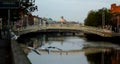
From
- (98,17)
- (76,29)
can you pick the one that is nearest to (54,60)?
(76,29)

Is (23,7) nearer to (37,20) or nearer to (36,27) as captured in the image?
(36,27)

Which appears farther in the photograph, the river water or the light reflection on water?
the river water

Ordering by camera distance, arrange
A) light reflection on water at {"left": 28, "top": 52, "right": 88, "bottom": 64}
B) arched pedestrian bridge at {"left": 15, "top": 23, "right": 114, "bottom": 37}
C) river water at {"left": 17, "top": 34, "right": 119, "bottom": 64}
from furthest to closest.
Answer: arched pedestrian bridge at {"left": 15, "top": 23, "right": 114, "bottom": 37} < river water at {"left": 17, "top": 34, "right": 119, "bottom": 64} < light reflection on water at {"left": 28, "top": 52, "right": 88, "bottom": 64}

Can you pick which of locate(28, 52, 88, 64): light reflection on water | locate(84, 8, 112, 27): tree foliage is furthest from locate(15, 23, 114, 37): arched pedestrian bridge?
locate(28, 52, 88, 64): light reflection on water

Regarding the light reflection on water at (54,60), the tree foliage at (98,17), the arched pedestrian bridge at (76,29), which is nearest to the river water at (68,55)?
the light reflection on water at (54,60)

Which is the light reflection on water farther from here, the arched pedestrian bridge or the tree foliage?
the tree foliage

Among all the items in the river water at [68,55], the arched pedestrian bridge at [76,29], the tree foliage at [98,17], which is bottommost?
the river water at [68,55]

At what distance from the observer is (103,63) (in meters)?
31.9

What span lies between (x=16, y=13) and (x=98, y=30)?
3830cm

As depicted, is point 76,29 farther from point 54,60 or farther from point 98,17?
point 54,60

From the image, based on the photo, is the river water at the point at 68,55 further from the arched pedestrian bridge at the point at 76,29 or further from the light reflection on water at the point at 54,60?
the arched pedestrian bridge at the point at 76,29

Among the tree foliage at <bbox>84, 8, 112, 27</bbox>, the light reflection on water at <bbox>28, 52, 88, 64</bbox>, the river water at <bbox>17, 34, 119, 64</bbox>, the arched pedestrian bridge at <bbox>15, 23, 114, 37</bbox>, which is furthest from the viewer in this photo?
the tree foliage at <bbox>84, 8, 112, 27</bbox>

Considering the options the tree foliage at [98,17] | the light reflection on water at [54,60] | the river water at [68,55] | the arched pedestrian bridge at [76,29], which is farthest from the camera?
the tree foliage at [98,17]

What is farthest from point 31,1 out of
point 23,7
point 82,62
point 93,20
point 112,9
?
point 112,9
